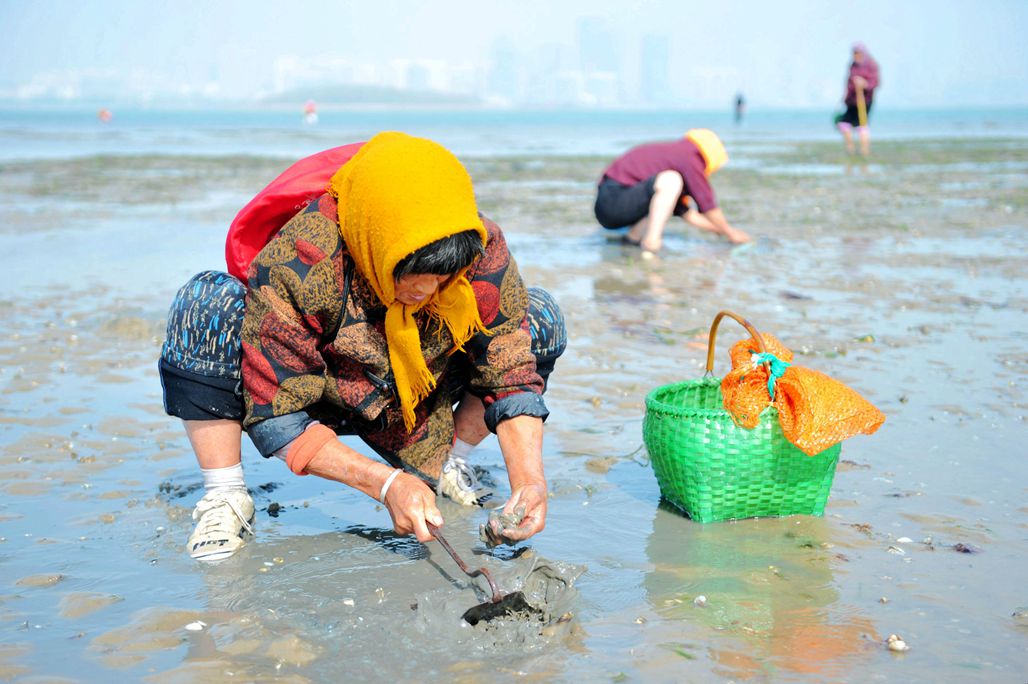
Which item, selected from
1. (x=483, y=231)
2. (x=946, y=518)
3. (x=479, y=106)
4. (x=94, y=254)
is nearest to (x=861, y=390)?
(x=946, y=518)

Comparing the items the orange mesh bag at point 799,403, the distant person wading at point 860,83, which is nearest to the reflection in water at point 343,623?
the orange mesh bag at point 799,403

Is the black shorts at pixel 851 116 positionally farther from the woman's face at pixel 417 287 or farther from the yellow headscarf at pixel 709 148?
the woman's face at pixel 417 287

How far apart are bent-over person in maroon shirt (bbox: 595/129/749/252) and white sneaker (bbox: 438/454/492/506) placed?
196 inches

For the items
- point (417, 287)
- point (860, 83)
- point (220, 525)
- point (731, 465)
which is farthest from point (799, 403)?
point (860, 83)

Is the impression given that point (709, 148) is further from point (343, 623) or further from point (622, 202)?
point (343, 623)

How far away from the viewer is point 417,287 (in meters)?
2.42

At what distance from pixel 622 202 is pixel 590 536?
5372 mm

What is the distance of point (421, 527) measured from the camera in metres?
2.45

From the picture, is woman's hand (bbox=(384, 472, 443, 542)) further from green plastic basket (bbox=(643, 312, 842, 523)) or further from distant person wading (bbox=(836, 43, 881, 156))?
distant person wading (bbox=(836, 43, 881, 156))

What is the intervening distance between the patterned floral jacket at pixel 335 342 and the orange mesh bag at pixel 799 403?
586 mm

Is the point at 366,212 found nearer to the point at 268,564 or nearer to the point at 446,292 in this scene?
the point at 446,292

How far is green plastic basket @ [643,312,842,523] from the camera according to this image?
2.96 m

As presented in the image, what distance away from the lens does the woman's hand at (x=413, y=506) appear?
245 cm

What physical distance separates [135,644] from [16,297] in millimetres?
4478
